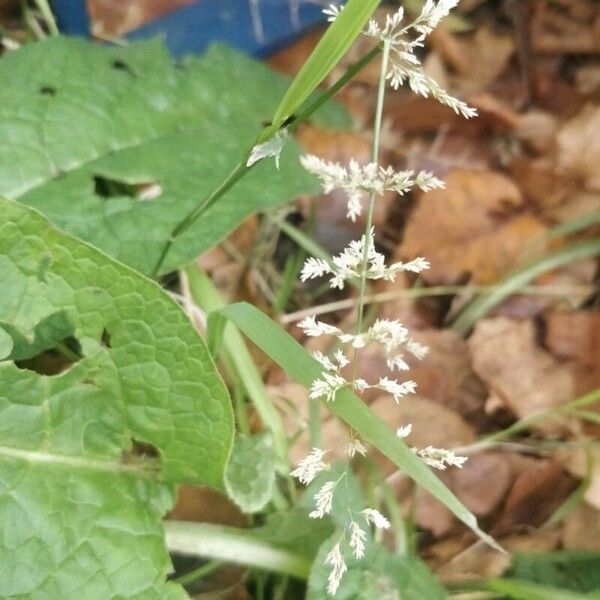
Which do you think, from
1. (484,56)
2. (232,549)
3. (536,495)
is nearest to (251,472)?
(232,549)

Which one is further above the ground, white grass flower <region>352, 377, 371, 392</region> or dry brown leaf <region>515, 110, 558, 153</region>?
white grass flower <region>352, 377, 371, 392</region>

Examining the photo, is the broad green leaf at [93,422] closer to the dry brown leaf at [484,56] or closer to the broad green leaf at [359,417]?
the broad green leaf at [359,417]

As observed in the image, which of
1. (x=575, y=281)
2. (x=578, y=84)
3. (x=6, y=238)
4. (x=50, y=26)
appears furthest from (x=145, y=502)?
(x=578, y=84)

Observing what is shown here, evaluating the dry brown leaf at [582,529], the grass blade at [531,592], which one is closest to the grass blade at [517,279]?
the dry brown leaf at [582,529]

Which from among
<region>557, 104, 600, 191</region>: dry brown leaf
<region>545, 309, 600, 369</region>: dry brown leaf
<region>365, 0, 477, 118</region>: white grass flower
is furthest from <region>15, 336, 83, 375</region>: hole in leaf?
<region>557, 104, 600, 191</region>: dry brown leaf

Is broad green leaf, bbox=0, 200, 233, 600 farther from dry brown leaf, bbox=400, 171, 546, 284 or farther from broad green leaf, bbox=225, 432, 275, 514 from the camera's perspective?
dry brown leaf, bbox=400, 171, 546, 284

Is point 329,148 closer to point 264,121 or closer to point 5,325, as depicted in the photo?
point 264,121

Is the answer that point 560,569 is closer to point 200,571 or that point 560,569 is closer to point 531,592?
point 531,592
